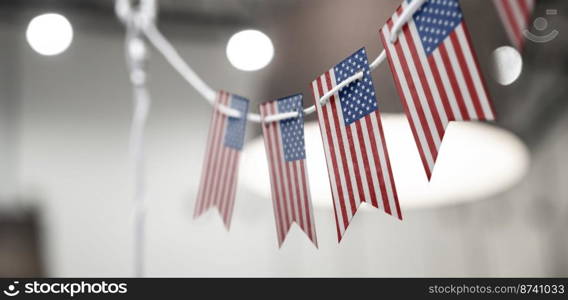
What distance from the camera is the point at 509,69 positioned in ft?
5.43

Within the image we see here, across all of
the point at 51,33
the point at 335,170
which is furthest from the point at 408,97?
the point at 51,33

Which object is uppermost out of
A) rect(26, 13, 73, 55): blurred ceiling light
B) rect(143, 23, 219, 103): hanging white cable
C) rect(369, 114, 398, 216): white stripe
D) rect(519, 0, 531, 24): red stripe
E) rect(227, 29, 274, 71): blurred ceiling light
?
rect(227, 29, 274, 71): blurred ceiling light

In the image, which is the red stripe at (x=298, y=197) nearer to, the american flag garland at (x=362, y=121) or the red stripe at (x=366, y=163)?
the american flag garland at (x=362, y=121)

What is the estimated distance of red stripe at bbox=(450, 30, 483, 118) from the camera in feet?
1.40

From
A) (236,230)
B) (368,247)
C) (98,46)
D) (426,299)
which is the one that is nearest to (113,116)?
(98,46)

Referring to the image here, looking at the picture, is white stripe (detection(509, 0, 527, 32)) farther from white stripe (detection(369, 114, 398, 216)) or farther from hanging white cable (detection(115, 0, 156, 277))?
hanging white cable (detection(115, 0, 156, 277))

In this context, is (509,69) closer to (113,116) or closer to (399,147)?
(399,147)

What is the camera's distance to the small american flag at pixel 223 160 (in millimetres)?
742

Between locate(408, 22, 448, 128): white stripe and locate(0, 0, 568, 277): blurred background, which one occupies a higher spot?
locate(0, 0, 568, 277): blurred background

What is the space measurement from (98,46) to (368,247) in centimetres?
116

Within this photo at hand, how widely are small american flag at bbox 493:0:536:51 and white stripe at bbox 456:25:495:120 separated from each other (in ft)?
0.11

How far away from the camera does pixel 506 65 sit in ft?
5.23

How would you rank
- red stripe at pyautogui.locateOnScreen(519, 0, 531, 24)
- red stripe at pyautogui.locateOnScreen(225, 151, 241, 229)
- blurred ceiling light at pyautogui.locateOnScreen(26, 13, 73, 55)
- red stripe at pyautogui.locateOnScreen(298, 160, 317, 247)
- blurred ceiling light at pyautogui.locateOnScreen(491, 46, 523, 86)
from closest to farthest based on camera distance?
red stripe at pyautogui.locateOnScreen(519, 0, 531, 24)
red stripe at pyautogui.locateOnScreen(298, 160, 317, 247)
red stripe at pyautogui.locateOnScreen(225, 151, 241, 229)
blurred ceiling light at pyautogui.locateOnScreen(26, 13, 73, 55)
blurred ceiling light at pyautogui.locateOnScreen(491, 46, 523, 86)

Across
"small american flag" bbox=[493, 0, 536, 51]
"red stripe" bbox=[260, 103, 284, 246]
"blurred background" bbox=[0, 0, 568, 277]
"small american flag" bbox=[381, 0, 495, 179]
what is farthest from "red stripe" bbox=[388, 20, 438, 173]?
"blurred background" bbox=[0, 0, 568, 277]
